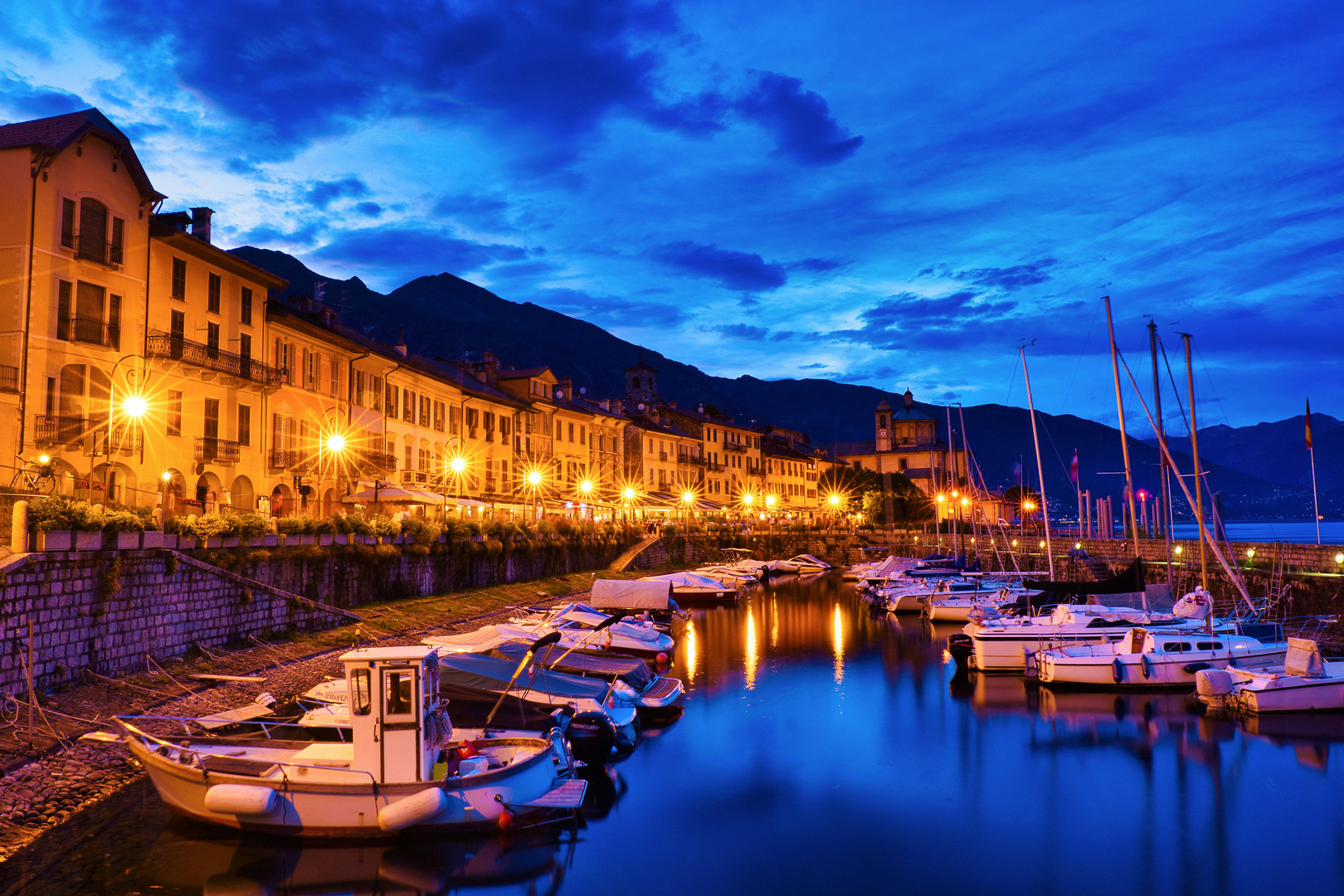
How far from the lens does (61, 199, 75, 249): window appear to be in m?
33.6

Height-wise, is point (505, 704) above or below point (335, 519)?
Result: below

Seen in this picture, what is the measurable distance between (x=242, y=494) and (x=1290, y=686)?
138 ft

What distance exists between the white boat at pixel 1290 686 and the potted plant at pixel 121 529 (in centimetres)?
3118

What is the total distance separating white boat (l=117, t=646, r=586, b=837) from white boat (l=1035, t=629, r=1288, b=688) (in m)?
21.6

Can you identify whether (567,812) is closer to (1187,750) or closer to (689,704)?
(689,704)

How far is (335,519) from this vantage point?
37000mm

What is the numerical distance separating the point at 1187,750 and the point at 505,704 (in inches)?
708

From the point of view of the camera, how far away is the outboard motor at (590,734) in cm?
2231

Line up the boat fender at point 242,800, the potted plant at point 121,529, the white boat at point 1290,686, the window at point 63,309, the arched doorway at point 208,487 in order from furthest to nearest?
the arched doorway at point 208,487 < the window at point 63,309 < the white boat at point 1290,686 < the potted plant at point 121,529 < the boat fender at point 242,800

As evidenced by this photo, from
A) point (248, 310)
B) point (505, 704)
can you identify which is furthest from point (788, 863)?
point (248, 310)

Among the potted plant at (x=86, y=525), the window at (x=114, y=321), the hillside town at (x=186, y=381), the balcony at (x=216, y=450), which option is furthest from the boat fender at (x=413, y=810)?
the balcony at (x=216, y=450)

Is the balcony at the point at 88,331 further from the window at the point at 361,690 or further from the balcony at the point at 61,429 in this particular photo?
the window at the point at 361,690

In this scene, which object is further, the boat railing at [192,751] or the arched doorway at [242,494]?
the arched doorway at [242,494]

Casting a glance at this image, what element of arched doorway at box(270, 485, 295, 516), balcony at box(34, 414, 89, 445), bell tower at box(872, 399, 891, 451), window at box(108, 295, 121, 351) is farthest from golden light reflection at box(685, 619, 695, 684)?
bell tower at box(872, 399, 891, 451)
